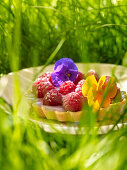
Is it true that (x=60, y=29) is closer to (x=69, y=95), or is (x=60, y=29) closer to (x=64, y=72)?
(x=64, y=72)

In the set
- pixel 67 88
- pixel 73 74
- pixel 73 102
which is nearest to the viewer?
pixel 73 102

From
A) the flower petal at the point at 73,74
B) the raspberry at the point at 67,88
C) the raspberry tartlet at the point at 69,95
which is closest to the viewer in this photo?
the raspberry tartlet at the point at 69,95

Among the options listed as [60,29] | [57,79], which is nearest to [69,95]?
[57,79]

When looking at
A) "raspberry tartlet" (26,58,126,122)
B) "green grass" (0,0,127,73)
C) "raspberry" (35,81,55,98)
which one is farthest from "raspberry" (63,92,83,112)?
→ "green grass" (0,0,127,73)

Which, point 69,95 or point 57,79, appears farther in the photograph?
point 57,79

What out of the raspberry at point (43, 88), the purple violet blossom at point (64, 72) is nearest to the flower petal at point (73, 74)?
the purple violet blossom at point (64, 72)

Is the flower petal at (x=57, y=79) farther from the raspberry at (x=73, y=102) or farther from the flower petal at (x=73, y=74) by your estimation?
the raspberry at (x=73, y=102)

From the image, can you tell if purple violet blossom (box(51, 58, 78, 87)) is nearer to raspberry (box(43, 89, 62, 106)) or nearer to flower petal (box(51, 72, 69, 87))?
flower petal (box(51, 72, 69, 87))
